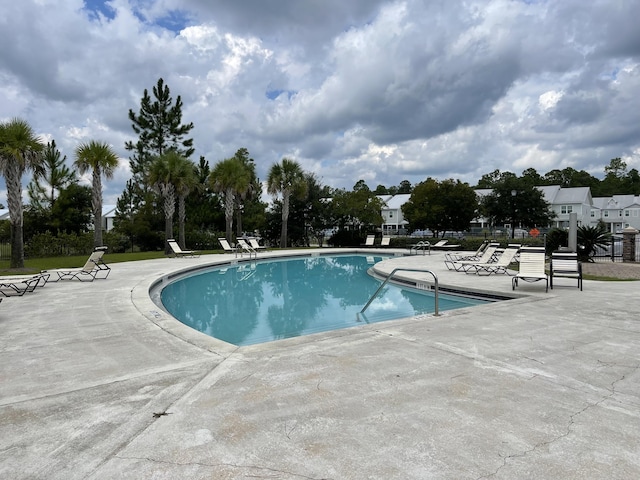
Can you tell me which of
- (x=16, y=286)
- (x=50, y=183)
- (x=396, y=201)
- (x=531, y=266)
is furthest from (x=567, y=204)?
(x=16, y=286)

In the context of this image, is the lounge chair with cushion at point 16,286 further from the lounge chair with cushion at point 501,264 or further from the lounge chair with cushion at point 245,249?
the lounge chair with cushion at point 245,249

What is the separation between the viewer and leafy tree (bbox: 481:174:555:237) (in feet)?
122

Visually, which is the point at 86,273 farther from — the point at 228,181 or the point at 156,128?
the point at 156,128

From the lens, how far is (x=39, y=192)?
99.1 feet

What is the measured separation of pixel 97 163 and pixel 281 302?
14.7 metres

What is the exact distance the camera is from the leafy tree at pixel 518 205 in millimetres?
37125

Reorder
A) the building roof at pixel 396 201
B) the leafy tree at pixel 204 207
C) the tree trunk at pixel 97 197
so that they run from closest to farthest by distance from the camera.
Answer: the tree trunk at pixel 97 197 → the leafy tree at pixel 204 207 → the building roof at pixel 396 201

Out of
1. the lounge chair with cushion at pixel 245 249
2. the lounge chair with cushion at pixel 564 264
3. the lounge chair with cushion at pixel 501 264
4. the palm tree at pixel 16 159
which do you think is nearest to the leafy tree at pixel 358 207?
the lounge chair with cushion at pixel 245 249

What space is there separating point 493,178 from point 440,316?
8370 centimetres

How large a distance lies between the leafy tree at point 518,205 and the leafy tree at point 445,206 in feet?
12.7

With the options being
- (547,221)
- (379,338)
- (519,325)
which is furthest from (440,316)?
(547,221)

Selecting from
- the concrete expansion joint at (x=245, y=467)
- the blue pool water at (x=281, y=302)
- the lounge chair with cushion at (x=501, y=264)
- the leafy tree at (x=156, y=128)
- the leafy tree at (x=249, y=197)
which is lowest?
the blue pool water at (x=281, y=302)

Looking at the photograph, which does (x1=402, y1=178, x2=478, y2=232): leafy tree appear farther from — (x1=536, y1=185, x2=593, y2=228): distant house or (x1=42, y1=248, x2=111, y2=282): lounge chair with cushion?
(x1=42, y1=248, x2=111, y2=282): lounge chair with cushion

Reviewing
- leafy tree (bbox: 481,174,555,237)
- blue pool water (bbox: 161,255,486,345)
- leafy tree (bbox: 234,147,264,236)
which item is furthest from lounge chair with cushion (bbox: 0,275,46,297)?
leafy tree (bbox: 481,174,555,237)
